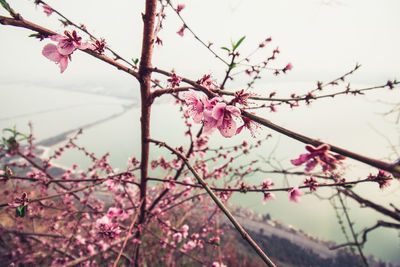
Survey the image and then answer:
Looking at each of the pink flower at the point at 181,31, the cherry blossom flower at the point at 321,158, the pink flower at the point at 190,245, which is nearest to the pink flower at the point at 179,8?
the pink flower at the point at 181,31

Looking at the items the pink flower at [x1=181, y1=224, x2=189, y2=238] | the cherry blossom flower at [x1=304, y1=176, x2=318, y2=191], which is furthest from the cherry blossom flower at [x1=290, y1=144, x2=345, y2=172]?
the pink flower at [x1=181, y1=224, x2=189, y2=238]

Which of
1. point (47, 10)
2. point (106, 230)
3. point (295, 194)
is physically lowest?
point (106, 230)

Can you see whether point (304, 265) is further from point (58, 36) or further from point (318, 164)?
point (58, 36)

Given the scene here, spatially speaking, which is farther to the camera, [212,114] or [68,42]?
[68,42]

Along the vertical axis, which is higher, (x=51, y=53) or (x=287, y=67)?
(x=287, y=67)

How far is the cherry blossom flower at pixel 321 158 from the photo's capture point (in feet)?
1.54

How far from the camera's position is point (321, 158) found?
50 cm

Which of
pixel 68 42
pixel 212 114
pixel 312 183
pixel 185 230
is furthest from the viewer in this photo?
pixel 185 230

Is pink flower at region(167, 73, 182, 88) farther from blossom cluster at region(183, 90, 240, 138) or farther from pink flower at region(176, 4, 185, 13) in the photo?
pink flower at region(176, 4, 185, 13)

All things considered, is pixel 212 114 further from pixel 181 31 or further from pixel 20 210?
pixel 181 31

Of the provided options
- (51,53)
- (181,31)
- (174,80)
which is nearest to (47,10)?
(51,53)

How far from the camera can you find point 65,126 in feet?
85.0

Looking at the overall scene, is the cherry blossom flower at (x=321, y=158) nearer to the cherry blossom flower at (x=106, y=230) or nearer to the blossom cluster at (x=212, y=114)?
the blossom cluster at (x=212, y=114)

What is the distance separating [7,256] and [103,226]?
411cm
